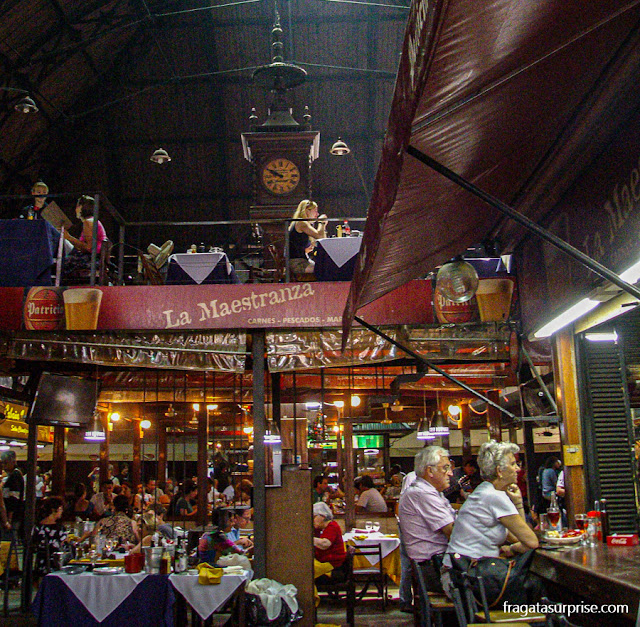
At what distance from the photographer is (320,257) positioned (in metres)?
8.03

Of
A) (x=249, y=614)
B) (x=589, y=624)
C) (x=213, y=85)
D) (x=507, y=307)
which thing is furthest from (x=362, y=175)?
(x=589, y=624)

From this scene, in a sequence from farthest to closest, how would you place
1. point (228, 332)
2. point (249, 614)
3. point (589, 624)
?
point (228, 332) < point (249, 614) < point (589, 624)

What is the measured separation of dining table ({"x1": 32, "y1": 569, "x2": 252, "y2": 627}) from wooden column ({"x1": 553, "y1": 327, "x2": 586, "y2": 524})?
9.20 feet

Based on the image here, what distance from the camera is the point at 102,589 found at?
610 cm

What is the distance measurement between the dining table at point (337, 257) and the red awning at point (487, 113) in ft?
9.34

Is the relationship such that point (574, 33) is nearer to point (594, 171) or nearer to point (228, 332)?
point (594, 171)

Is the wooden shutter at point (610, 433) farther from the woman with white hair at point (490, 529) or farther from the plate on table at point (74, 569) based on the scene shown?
the plate on table at point (74, 569)

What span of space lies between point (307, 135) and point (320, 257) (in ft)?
17.4

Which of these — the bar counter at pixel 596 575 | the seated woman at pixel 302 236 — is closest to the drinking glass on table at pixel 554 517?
the bar counter at pixel 596 575

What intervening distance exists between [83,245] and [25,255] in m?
0.69

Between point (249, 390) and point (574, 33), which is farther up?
point (574, 33)

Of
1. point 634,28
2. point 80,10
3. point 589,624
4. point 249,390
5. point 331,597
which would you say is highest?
point 80,10

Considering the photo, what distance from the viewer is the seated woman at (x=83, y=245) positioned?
8000 millimetres

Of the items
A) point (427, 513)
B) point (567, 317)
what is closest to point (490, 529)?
point (427, 513)
